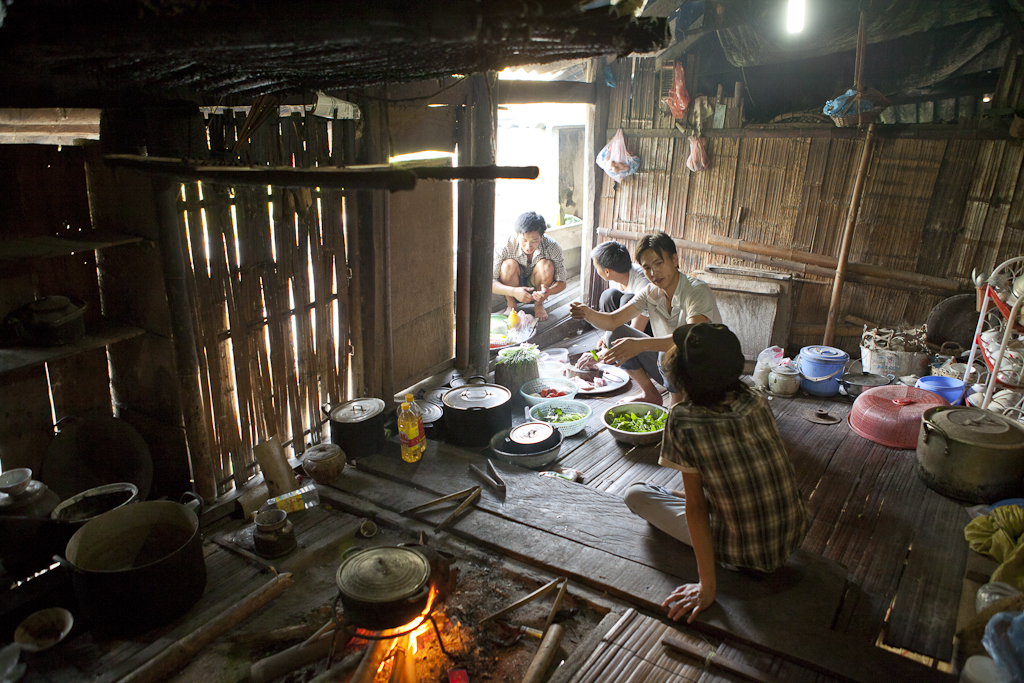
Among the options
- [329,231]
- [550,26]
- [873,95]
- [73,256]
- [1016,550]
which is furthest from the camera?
[873,95]

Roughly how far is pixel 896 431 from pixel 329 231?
480 cm

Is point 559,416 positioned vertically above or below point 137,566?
below

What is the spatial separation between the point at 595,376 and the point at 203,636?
14.6ft

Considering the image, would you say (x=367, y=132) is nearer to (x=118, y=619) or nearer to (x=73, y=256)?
(x=73, y=256)

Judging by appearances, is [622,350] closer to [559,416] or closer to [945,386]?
[559,416]

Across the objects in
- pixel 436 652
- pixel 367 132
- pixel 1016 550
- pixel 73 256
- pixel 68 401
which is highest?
pixel 367 132

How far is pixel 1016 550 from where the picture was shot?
3.24 meters

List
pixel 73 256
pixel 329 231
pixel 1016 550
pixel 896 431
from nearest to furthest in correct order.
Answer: pixel 1016 550
pixel 73 256
pixel 329 231
pixel 896 431

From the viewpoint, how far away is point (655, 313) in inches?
225

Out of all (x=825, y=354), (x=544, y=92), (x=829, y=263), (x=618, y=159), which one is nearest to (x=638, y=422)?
(x=825, y=354)

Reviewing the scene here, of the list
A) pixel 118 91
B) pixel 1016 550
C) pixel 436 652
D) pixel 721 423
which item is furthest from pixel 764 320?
pixel 118 91

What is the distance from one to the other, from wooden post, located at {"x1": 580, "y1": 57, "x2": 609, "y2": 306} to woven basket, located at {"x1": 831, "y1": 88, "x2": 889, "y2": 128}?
297cm

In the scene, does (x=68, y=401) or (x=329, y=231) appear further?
(x=329, y=231)

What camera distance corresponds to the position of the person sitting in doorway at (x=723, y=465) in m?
2.80
